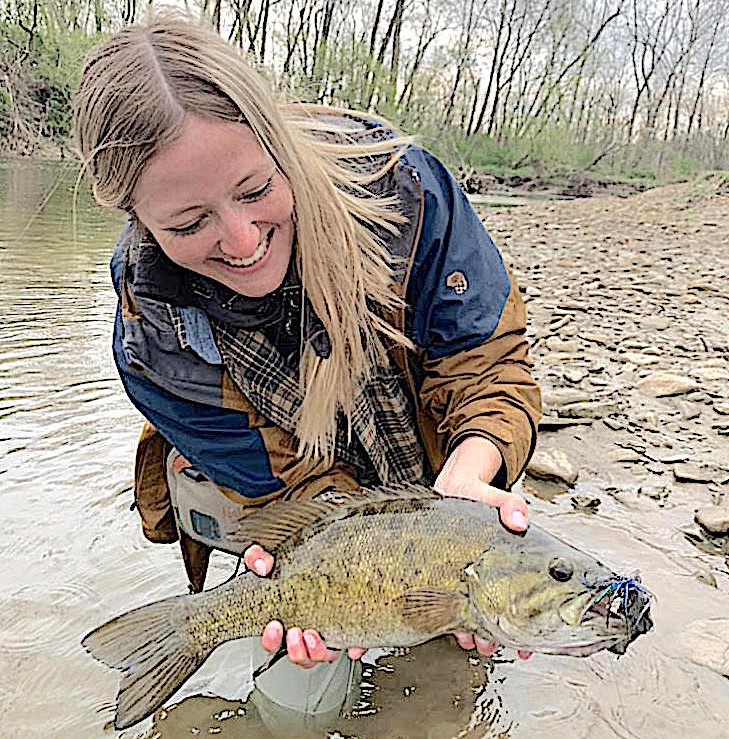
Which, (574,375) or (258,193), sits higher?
(258,193)

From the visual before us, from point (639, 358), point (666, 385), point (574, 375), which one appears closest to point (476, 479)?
point (666, 385)

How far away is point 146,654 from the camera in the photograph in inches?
88.7

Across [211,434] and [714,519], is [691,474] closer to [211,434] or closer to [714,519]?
[714,519]

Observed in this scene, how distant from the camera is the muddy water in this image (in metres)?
2.62

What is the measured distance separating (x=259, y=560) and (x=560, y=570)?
774 mm

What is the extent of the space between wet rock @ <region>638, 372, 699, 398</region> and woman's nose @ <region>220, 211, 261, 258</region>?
10.9 feet

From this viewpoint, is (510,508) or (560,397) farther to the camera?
(560,397)

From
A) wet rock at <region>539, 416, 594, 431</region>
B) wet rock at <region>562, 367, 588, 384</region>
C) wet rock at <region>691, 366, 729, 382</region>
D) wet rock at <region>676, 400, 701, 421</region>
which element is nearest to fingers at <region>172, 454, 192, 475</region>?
wet rock at <region>539, 416, 594, 431</region>

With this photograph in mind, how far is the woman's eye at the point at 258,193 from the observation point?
225cm

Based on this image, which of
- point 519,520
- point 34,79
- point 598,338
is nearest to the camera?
point 519,520

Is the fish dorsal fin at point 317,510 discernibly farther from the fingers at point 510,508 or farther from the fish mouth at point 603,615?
the fish mouth at point 603,615

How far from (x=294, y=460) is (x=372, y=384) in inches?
13.2

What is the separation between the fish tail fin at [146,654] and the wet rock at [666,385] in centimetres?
344

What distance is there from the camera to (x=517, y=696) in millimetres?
2717
